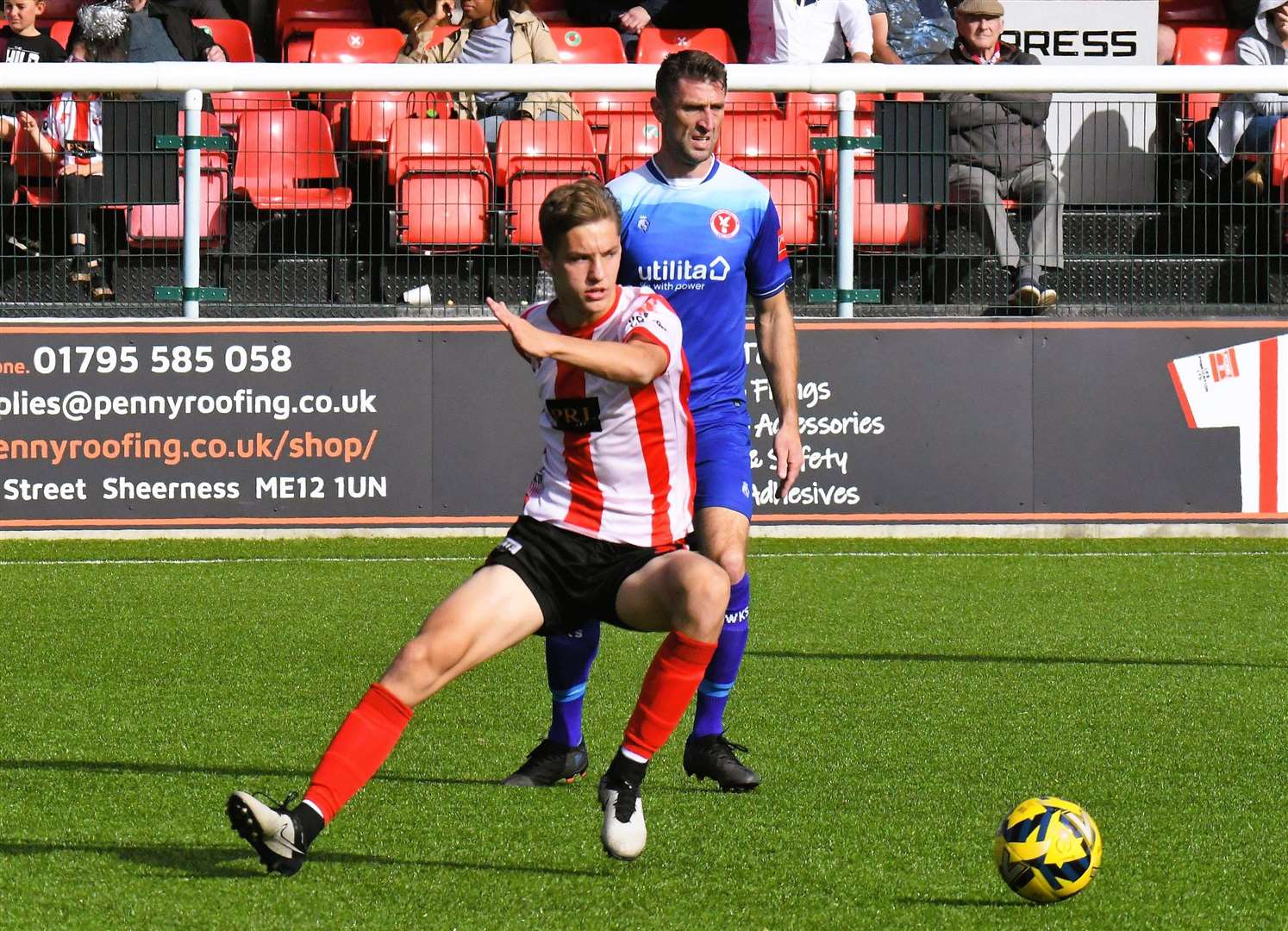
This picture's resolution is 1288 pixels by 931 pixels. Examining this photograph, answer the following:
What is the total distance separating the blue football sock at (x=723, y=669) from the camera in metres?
5.55

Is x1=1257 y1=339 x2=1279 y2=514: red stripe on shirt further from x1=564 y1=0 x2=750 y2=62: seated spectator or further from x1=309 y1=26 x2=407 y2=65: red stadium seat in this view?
x1=309 y1=26 x2=407 y2=65: red stadium seat

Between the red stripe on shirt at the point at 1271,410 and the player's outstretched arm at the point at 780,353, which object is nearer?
the player's outstretched arm at the point at 780,353

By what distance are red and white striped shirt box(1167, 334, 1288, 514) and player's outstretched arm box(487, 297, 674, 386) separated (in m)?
7.37

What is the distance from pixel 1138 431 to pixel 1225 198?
1392 millimetres

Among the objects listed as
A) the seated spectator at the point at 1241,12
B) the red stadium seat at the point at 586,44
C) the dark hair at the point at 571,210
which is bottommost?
the dark hair at the point at 571,210

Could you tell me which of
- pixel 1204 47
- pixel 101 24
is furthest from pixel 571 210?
pixel 1204 47

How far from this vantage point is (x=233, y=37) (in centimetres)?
1406

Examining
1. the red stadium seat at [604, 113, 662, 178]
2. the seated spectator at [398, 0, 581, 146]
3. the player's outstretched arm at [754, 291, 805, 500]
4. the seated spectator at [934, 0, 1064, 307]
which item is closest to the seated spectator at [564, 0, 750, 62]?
the seated spectator at [398, 0, 581, 146]

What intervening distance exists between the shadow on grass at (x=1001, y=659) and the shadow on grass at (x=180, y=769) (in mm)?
2421

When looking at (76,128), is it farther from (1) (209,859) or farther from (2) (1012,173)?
(1) (209,859)

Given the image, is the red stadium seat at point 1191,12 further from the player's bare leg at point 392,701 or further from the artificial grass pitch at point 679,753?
the player's bare leg at point 392,701

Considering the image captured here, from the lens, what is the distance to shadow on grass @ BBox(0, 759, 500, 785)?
211 inches

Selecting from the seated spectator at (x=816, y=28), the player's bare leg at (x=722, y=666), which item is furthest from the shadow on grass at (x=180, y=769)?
the seated spectator at (x=816, y=28)

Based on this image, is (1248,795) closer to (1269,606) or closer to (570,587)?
(570,587)
